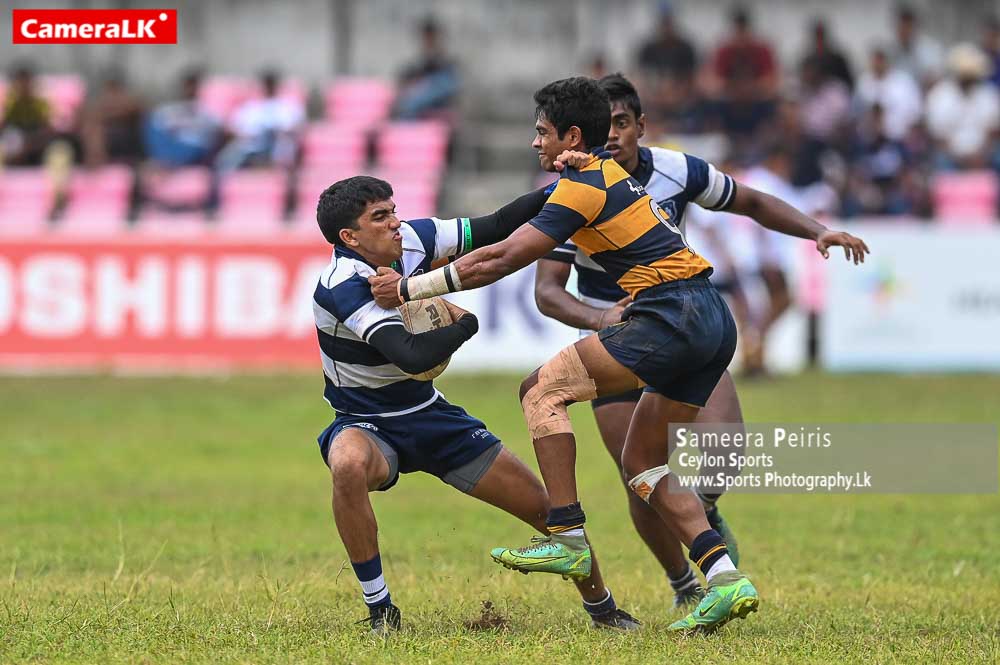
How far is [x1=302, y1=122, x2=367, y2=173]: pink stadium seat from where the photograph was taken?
72.7 feet

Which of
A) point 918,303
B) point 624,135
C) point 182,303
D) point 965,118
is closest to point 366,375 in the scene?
point 624,135

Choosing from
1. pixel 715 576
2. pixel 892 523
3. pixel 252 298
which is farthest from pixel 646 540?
pixel 252 298

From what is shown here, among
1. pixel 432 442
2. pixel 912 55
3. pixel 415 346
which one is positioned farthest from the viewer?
pixel 912 55

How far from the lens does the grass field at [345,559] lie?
22.5 ft

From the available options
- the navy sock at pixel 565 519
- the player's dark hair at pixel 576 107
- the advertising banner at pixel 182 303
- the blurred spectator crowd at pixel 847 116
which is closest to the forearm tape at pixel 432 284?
the player's dark hair at pixel 576 107

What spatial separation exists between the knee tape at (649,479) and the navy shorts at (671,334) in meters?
0.41

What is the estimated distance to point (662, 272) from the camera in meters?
7.20

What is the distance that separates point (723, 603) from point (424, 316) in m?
1.86

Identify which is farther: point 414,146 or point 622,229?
point 414,146

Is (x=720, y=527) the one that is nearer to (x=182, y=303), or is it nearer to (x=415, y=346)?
(x=415, y=346)

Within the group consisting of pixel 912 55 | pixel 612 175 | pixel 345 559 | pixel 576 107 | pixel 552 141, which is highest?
pixel 912 55

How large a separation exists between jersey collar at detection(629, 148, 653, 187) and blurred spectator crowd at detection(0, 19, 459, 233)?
1234 cm

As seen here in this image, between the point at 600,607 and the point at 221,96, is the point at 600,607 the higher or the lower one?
the lower one

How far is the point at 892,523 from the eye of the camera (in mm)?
11305
